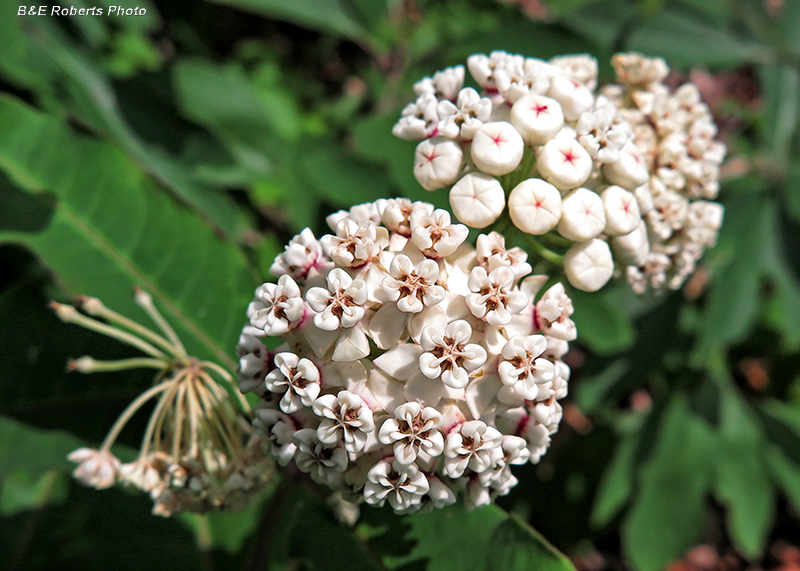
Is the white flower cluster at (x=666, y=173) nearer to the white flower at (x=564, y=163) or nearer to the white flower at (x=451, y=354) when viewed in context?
the white flower at (x=564, y=163)

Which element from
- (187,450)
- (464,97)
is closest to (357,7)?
(464,97)

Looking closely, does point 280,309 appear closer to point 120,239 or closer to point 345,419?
point 345,419

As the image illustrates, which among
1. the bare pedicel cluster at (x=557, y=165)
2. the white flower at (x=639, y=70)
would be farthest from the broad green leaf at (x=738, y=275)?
the white flower at (x=639, y=70)

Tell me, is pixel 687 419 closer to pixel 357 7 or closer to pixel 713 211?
pixel 713 211

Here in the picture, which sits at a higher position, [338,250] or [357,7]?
[357,7]

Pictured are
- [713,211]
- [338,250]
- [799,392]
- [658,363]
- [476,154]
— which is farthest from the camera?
[799,392]

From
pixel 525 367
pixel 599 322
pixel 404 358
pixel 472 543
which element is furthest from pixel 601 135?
pixel 599 322

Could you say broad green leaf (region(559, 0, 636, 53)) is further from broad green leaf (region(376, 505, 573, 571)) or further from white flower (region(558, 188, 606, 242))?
broad green leaf (region(376, 505, 573, 571))
